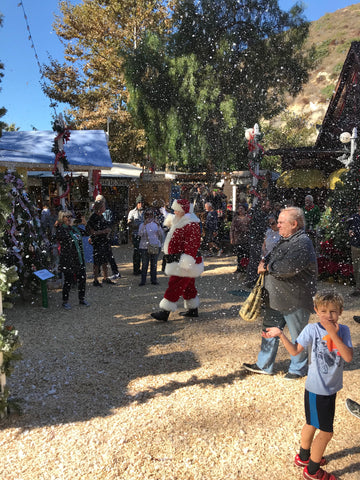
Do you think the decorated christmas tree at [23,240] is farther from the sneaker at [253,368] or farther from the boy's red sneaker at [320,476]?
the boy's red sneaker at [320,476]

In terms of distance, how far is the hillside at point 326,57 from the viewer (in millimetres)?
58969

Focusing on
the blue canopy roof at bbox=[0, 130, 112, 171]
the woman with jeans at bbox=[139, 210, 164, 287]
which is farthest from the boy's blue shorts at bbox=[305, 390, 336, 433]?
the blue canopy roof at bbox=[0, 130, 112, 171]

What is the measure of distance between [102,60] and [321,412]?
29334 mm

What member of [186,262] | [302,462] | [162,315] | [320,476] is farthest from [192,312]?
[320,476]

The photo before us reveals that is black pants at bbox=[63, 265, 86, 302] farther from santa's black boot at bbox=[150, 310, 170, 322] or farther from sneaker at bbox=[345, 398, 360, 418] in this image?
sneaker at bbox=[345, 398, 360, 418]

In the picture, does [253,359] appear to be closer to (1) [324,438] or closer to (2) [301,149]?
(1) [324,438]

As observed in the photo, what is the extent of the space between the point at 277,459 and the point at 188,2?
96.0 feet

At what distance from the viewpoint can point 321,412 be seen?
2594mm

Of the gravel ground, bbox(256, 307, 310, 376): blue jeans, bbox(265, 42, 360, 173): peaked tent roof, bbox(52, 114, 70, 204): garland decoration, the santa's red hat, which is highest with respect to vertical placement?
bbox(265, 42, 360, 173): peaked tent roof

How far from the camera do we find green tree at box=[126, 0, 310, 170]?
78.6 ft

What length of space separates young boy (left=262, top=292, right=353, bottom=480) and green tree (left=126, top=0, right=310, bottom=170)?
22016 millimetres

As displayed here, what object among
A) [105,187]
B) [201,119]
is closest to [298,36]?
[201,119]

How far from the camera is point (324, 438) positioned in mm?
2568

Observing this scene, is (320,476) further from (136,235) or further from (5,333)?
(136,235)
